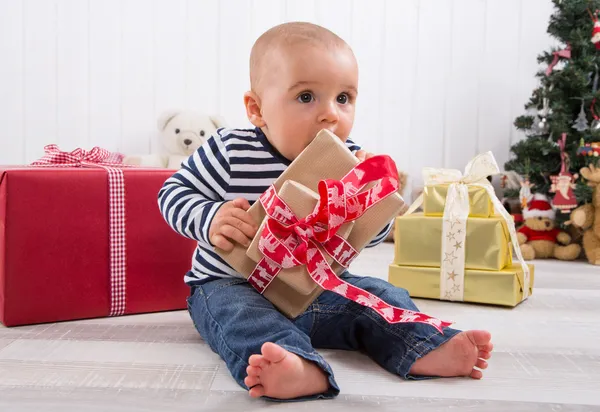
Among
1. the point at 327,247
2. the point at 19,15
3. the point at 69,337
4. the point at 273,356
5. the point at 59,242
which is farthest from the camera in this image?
the point at 19,15

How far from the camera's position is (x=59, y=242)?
1.12 metres

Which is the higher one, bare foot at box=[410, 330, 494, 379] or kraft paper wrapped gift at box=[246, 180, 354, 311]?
kraft paper wrapped gift at box=[246, 180, 354, 311]

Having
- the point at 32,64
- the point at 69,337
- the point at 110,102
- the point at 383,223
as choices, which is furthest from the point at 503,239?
the point at 32,64

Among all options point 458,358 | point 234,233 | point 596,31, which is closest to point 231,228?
point 234,233

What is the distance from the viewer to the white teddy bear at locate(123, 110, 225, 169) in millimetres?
2320

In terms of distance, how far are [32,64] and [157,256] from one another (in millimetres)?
1609

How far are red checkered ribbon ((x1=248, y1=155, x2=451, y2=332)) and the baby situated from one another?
0.05 metres

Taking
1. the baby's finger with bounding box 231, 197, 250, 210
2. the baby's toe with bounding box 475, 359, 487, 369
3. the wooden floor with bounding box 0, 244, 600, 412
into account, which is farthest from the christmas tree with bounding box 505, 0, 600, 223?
the baby's finger with bounding box 231, 197, 250, 210

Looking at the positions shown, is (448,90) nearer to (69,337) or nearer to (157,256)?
(157,256)

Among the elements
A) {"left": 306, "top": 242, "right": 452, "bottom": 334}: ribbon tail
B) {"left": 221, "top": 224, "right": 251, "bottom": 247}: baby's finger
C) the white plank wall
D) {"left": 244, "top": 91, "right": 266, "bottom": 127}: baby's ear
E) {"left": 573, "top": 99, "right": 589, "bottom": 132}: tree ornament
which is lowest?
{"left": 306, "top": 242, "right": 452, "bottom": 334}: ribbon tail

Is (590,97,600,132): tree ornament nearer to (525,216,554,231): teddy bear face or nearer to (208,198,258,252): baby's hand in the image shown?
(525,216,554,231): teddy bear face

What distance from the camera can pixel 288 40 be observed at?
0.90 meters

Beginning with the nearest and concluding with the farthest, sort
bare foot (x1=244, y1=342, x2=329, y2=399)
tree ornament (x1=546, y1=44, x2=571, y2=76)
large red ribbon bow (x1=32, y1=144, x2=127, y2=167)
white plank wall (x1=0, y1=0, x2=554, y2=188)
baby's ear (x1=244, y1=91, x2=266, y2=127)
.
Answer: bare foot (x1=244, y1=342, x2=329, y2=399) → baby's ear (x1=244, y1=91, x2=266, y2=127) → large red ribbon bow (x1=32, y1=144, x2=127, y2=167) → tree ornament (x1=546, y1=44, x2=571, y2=76) → white plank wall (x1=0, y1=0, x2=554, y2=188)

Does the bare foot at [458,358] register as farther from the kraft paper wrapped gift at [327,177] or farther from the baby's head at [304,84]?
the baby's head at [304,84]
